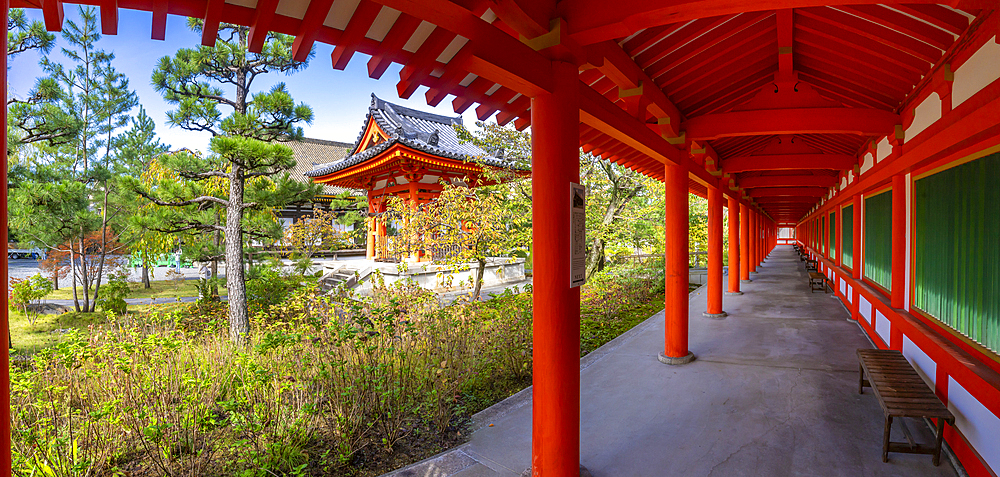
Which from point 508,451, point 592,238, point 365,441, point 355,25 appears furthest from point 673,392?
point 592,238

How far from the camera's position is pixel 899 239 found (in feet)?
15.0

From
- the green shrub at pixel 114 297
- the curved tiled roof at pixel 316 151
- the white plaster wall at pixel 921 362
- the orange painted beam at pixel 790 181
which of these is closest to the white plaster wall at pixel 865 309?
the white plaster wall at pixel 921 362

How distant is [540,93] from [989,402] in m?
2.95

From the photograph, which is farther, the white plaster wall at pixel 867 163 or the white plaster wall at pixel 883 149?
the white plaster wall at pixel 867 163

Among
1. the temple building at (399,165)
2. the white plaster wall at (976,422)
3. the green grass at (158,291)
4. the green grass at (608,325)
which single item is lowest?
the green grass at (158,291)

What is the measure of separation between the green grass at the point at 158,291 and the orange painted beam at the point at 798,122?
1356cm

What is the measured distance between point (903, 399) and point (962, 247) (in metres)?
1.12

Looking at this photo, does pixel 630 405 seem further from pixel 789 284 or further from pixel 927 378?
pixel 789 284

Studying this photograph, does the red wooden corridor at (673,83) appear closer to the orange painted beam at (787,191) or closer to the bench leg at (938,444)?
the bench leg at (938,444)

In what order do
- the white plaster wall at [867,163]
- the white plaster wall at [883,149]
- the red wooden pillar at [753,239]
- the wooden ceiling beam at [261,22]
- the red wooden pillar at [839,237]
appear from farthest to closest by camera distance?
the red wooden pillar at [753,239] → the red wooden pillar at [839,237] → the white plaster wall at [867,163] → the white plaster wall at [883,149] → the wooden ceiling beam at [261,22]

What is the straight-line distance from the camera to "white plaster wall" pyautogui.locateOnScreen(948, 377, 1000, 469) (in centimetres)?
248

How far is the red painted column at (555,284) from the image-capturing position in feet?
8.25

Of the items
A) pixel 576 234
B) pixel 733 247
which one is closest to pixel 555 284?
pixel 576 234

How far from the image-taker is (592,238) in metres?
11.8
